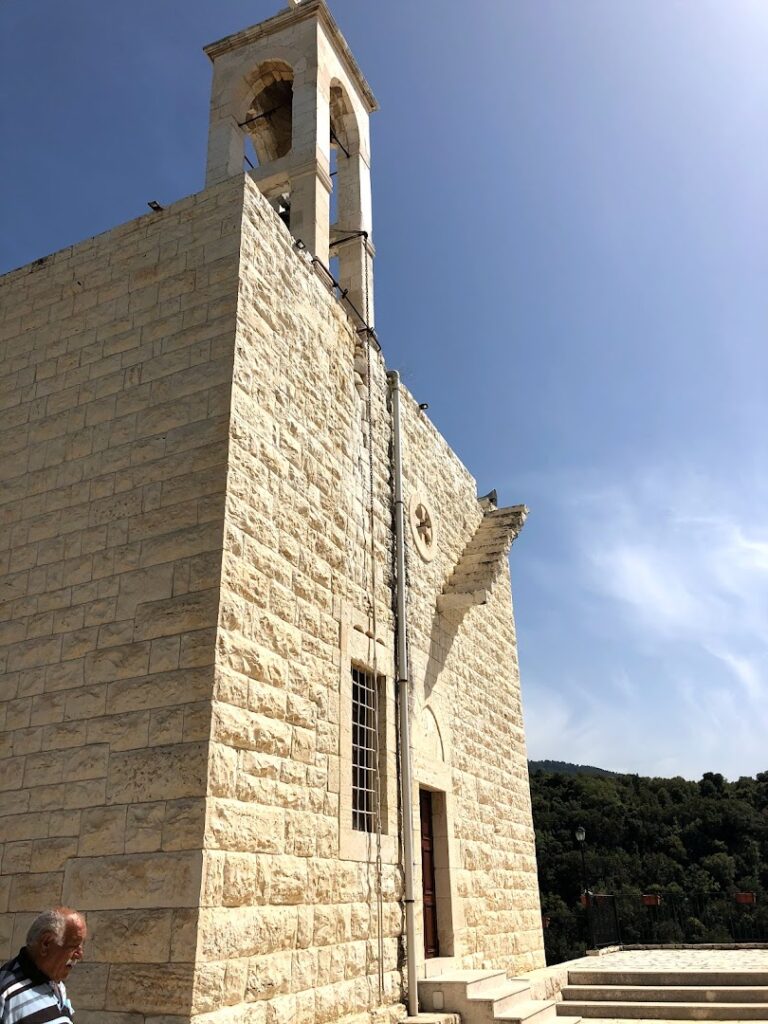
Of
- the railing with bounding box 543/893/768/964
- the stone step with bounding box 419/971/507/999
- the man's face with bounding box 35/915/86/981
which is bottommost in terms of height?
the railing with bounding box 543/893/768/964

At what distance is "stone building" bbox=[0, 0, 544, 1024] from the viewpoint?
5.00 m

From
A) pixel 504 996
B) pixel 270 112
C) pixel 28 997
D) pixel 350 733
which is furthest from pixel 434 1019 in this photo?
pixel 270 112

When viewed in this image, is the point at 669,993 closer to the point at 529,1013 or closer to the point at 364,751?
the point at 529,1013

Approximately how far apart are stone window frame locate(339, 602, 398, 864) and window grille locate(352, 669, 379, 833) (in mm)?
112

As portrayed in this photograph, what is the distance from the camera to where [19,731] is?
578 centimetres

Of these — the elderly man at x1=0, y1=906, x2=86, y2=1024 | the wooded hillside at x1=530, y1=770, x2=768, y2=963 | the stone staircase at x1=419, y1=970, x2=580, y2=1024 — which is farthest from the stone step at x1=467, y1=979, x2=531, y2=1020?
the wooded hillside at x1=530, y1=770, x2=768, y2=963

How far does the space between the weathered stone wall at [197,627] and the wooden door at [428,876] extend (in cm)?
16

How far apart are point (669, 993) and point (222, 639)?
7.61 metres

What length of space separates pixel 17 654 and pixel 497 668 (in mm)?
7414

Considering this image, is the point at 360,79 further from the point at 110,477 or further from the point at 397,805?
the point at 397,805

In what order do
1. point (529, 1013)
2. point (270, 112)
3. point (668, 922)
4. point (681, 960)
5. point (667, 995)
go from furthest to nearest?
A: point (668, 922), point (681, 960), point (270, 112), point (667, 995), point (529, 1013)

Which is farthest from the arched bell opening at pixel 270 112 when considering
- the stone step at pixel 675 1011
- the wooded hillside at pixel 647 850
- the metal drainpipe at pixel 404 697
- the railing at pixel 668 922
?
the wooded hillside at pixel 647 850

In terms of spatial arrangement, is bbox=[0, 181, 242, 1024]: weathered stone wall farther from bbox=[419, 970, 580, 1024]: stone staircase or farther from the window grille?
bbox=[419, 970, 580, 1024]: stone staircase

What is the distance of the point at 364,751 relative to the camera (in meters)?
7.44
